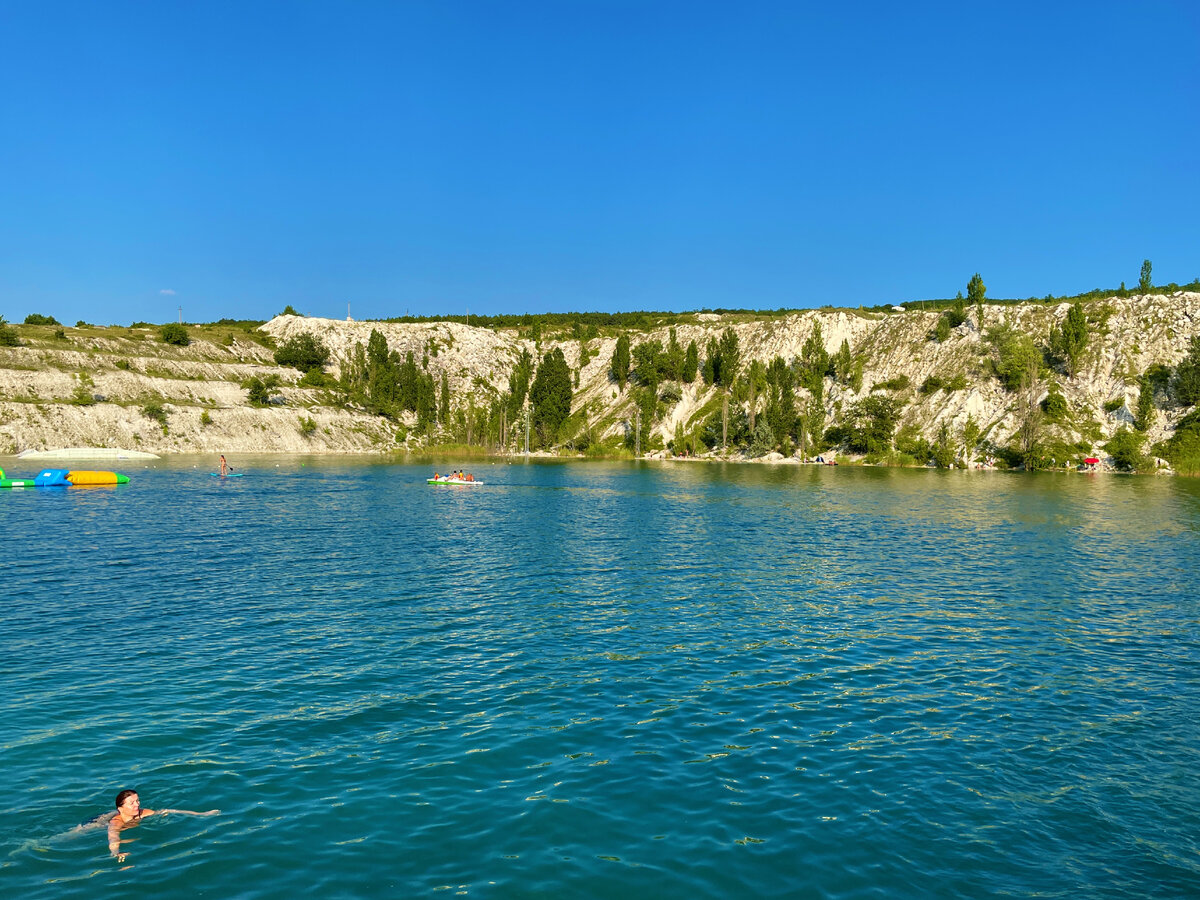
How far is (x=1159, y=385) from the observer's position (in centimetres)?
17038

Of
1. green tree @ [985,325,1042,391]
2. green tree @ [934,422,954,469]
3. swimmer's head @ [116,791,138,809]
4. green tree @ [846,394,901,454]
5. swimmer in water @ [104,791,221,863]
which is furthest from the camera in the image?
green tree @ [846,394,901,454]

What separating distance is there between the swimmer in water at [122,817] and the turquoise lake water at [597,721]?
23 cm

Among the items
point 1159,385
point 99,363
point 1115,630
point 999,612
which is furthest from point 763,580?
point 99,363

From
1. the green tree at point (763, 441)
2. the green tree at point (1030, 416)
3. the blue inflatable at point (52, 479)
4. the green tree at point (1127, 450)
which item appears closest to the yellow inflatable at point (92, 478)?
the blue inflatable at point (52, 479)

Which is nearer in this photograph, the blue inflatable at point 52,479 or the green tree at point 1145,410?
the blue inflatable at point 52,479

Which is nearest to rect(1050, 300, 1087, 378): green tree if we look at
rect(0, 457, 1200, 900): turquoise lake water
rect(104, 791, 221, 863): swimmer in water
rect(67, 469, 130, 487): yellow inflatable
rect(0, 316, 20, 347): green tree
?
rect(0, 457, 1200, 900): turquoise lake water

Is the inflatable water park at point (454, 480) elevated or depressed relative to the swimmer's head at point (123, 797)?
elevated

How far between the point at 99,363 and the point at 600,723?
203297 mm

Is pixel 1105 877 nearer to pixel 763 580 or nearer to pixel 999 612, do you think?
pixel 999 612

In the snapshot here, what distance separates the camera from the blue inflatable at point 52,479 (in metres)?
98.0

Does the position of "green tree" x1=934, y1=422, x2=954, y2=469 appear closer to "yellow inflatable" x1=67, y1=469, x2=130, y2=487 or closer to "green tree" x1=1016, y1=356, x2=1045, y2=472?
"green tree" x1=1016, y1=356, x2=1045, y2=472

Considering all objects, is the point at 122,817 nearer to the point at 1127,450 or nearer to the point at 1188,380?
the point at 1127,450

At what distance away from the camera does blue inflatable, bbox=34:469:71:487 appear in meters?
98.0

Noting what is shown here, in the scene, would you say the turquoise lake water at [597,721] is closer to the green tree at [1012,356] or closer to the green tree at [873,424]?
the green tree at [873,424]
